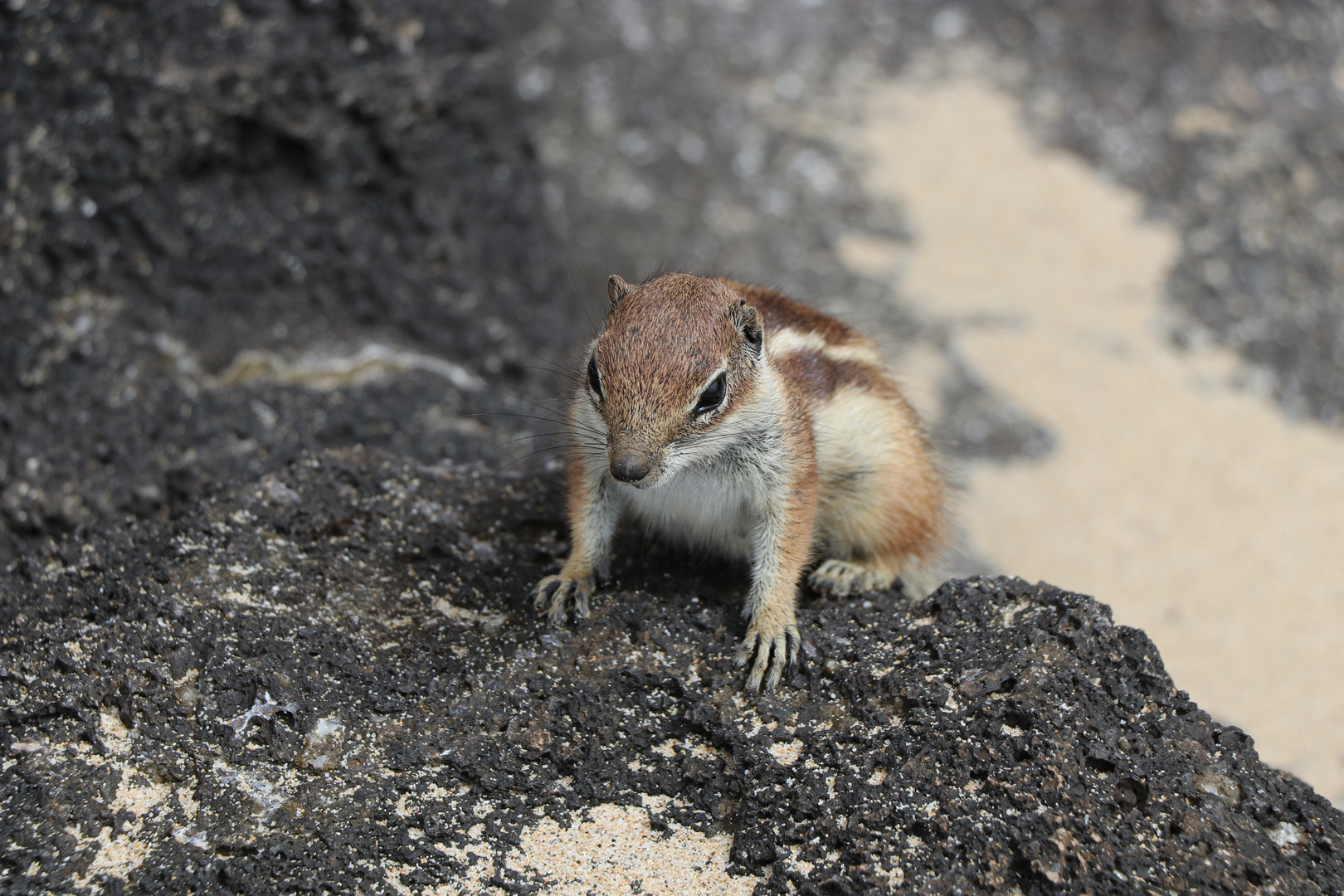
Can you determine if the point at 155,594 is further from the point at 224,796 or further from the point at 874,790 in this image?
the point at 874,790

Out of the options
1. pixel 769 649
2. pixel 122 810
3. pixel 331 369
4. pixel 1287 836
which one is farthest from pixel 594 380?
pixel 331 369

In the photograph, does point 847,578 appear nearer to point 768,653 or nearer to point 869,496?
point 869,496

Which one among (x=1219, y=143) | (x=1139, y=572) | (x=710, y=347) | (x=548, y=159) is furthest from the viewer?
(x=1219, y=143)

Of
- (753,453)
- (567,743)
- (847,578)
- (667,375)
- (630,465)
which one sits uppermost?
(667,375)

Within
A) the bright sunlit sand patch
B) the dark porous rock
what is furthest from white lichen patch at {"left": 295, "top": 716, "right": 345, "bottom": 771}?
the bright sunlit sand patch

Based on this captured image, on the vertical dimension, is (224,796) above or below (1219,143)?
below

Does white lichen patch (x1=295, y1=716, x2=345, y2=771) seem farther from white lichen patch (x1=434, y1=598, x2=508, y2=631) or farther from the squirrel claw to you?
the squirrel claw

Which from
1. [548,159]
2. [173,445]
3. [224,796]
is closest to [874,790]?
[224,796]
